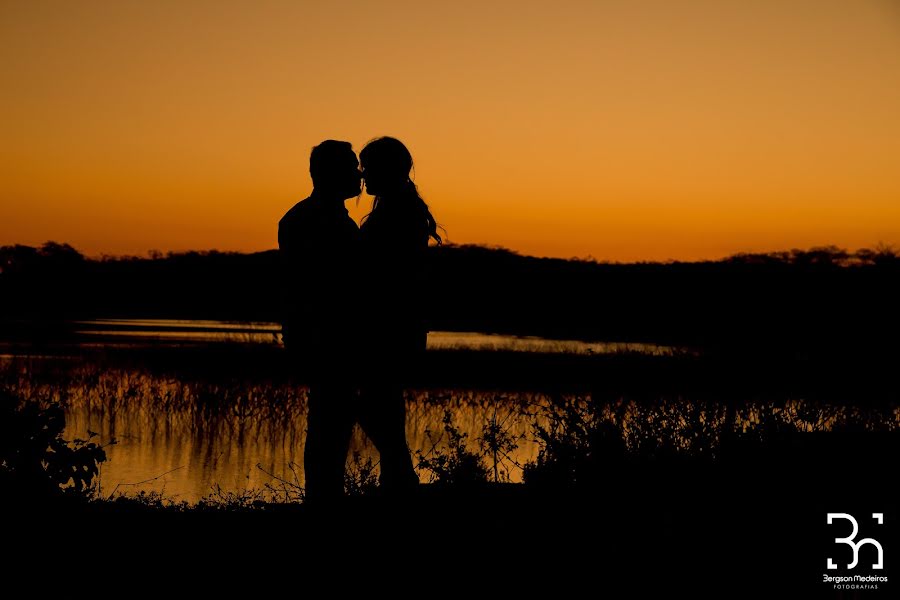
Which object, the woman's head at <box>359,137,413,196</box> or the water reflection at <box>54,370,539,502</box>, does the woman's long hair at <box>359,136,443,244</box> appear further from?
the water reflection at <box>54,370,539,502</box>

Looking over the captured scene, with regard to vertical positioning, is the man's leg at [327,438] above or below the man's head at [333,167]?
below

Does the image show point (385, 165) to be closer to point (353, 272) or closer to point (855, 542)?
point (353, 272)

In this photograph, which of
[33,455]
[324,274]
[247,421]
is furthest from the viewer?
[247,421]

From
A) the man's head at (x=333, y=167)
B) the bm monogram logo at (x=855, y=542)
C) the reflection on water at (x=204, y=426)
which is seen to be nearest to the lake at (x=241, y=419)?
the reflection on water at (x=204, y=426)

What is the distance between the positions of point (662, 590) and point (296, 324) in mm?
2607

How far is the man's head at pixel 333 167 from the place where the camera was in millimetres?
5707

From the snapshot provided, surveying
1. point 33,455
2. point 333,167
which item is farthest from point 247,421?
point 333,167

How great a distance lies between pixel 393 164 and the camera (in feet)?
18.7

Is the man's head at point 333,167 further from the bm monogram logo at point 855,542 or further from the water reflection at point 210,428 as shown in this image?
the water reflection at point 210,428

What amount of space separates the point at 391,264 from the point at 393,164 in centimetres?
60

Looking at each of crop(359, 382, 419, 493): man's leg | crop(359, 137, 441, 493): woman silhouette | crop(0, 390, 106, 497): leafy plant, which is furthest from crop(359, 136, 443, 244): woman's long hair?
crop(0, 390, 106, 497): leafy plant

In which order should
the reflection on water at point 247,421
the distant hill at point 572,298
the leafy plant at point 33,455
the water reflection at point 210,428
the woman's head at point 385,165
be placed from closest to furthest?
the woman's head at point 385,165 → the leafy plant at point 33,455 → the reflection on water at point 247,421 → the water reflection at point 210,428 → the distant hill at point 572,298

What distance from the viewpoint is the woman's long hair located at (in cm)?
569

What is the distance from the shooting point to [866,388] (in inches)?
729
